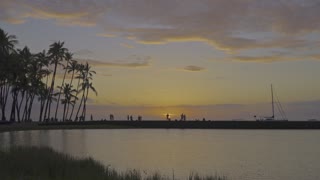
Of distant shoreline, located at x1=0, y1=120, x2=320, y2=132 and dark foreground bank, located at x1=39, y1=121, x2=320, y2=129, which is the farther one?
dark foreground bank, located at x1=39, y1=121, x2=320, y2=129

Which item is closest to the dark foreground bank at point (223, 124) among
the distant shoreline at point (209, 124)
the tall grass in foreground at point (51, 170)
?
the distant shoreline at point (209, 124)

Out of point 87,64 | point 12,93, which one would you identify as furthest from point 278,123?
point 12,93

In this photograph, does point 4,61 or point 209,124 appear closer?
point 4,61

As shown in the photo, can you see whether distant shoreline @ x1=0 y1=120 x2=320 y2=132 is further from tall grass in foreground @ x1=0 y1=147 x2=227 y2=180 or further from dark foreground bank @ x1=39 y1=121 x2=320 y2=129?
tall grass in foreground @ x1=0 y1=147 x2=227 y2=180

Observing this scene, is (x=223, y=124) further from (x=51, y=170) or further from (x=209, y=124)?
(x=51, y=170)

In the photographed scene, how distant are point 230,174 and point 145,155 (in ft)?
A: 48.4

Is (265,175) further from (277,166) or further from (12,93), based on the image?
(12,93)

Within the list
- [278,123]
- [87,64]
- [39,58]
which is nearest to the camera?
[39,58]

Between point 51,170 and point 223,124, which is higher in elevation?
point 223,124

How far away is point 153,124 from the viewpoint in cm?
11700

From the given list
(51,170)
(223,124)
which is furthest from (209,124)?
(51,170)

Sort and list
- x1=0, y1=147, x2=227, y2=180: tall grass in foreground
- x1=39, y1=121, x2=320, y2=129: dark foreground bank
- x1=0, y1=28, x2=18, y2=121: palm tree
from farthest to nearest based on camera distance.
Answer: x1=39, y1=121, x2=320, y2=129: dark foreground bank, x1=0, y1=28, x2=18, y2=121: palm tree, x1=0, y1=147, x2=227, y2=180: tall grass in foreground

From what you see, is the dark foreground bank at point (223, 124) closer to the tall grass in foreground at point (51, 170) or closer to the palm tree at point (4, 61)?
the palm tree at point (4, 61)

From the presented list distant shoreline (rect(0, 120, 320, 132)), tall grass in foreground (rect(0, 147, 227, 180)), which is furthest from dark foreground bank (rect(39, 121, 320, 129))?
tall grass in foreground (rect(0, 147, 227, 180))
